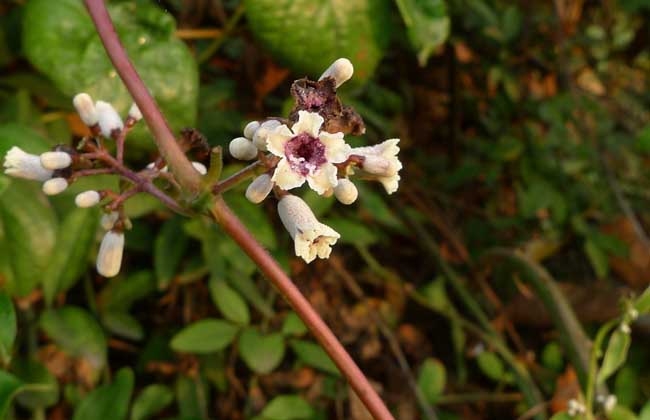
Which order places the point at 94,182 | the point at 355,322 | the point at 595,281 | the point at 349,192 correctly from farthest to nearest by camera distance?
the point at 595,281
the point at 355,322
the point at 94,182
the point at 349,192

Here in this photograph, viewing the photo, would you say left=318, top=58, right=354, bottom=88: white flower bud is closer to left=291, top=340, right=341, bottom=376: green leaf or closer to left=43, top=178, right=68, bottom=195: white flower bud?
left=43, top=178, right=68, bottom=195: white flower bud

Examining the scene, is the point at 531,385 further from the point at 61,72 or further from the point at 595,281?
the point at 61,72

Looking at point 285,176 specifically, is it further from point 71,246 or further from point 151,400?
point 151,400

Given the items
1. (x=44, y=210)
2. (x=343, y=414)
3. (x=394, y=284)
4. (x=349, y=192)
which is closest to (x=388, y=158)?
(x=349, y=192)

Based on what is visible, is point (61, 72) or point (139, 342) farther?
point (139, 342)

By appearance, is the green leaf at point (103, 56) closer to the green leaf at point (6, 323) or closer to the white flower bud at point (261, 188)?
the green leaf at point (6, 323)
